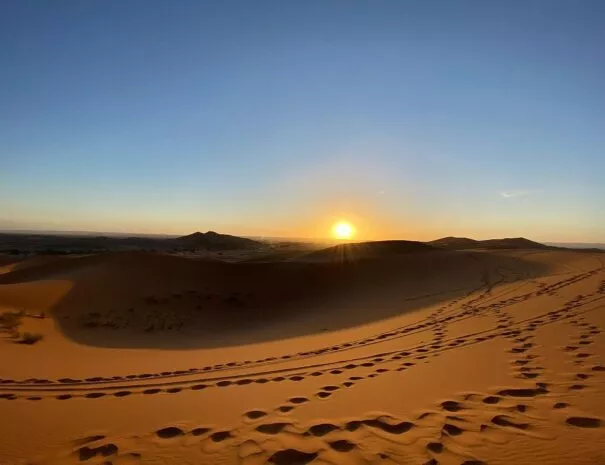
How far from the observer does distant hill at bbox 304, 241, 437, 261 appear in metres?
24.5

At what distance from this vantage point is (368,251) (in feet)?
89.9

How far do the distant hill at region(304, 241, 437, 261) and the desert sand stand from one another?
8.85 m

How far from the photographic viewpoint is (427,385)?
5258 mm

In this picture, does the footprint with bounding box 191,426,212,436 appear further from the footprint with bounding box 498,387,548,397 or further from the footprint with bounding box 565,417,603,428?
the footprint with bounding box 565,417,603,428

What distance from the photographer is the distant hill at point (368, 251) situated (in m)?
24.5

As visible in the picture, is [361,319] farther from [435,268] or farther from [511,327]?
[435,268]

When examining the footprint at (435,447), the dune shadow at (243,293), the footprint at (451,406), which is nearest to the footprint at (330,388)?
the footprint at (451,406)

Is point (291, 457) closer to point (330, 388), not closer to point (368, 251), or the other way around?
point (330, 388)

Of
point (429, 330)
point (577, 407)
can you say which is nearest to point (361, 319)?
point (429, 330)

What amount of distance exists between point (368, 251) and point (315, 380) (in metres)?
21.8

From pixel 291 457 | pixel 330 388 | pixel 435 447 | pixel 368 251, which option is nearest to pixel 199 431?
pixel 291 457

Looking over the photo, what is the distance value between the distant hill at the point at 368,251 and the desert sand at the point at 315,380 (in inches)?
349

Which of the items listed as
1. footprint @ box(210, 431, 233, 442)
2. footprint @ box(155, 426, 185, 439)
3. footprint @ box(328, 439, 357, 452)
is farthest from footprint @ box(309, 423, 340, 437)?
footprint @ box(155, 426, 185, 439)

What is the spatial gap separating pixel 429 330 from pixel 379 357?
8.37 ft
